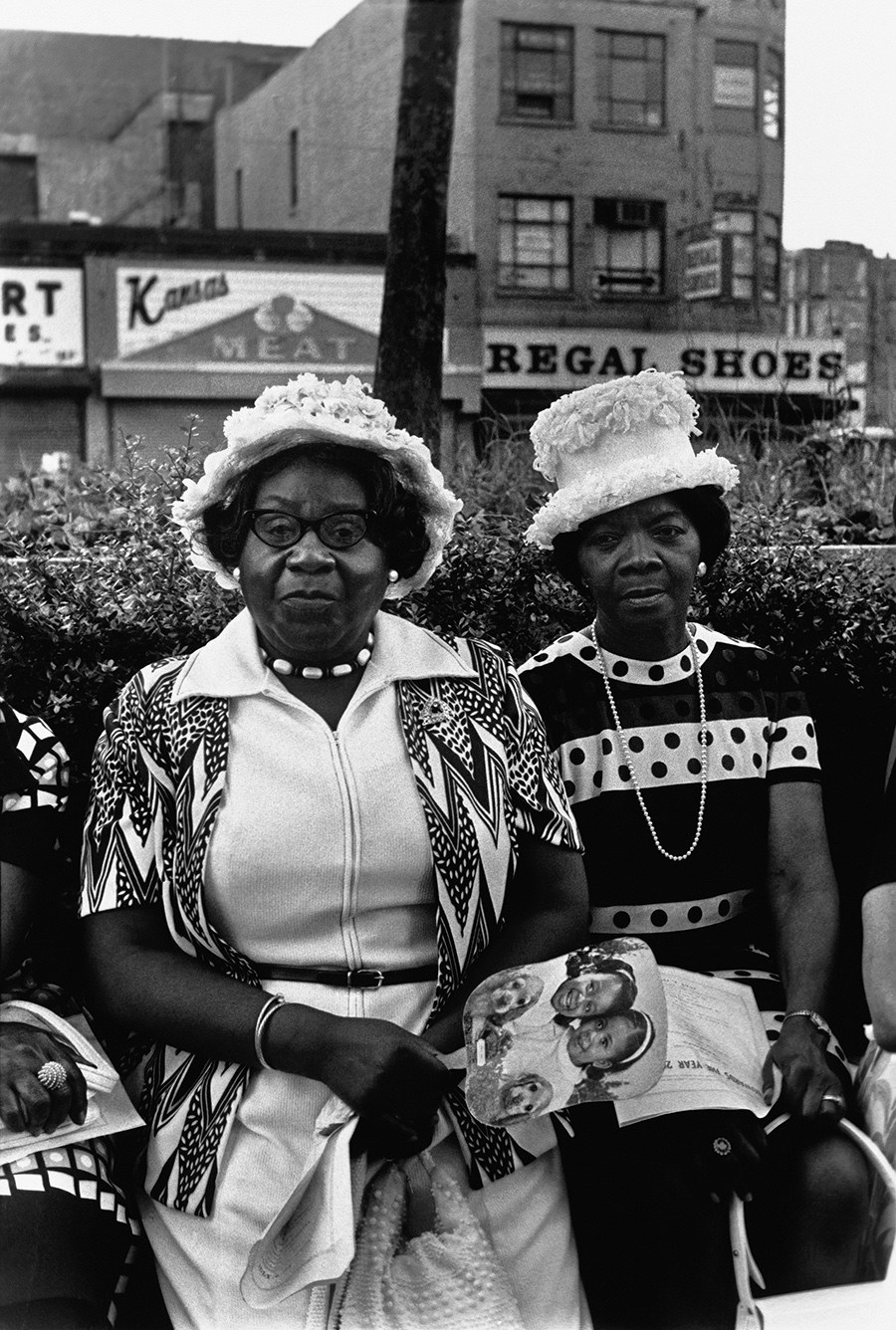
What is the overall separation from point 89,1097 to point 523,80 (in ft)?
47.6

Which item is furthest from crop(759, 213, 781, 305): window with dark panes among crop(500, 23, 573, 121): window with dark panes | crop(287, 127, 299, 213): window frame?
crop(287, 127, 299, 213): window frame

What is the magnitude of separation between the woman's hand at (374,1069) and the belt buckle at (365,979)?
0.29 ft

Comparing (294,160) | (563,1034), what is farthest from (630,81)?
(563,1034)

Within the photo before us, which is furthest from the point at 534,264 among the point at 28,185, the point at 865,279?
the point at 865,279

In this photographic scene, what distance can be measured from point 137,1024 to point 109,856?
280 mm

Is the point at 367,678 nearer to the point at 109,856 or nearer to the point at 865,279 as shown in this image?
the point at 109,856

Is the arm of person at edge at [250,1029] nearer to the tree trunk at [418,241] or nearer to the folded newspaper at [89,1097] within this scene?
the folded newspaper at [89,1097]

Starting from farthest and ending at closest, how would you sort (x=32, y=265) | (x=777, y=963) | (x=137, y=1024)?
1. (x=32, y=265)
2. (x=777, y=963)
3. (x=137, y=1024)

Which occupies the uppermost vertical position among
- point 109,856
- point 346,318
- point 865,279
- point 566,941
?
point 346,318

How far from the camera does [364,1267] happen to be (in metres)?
2.20

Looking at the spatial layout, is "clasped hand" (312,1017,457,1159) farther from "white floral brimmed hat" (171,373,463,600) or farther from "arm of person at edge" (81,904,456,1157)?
"white floral brimmed hat" (171,373,463,600)

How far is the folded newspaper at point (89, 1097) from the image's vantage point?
2.24m

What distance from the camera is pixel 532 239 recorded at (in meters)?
17.4

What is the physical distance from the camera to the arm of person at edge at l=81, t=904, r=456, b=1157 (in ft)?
7.29
